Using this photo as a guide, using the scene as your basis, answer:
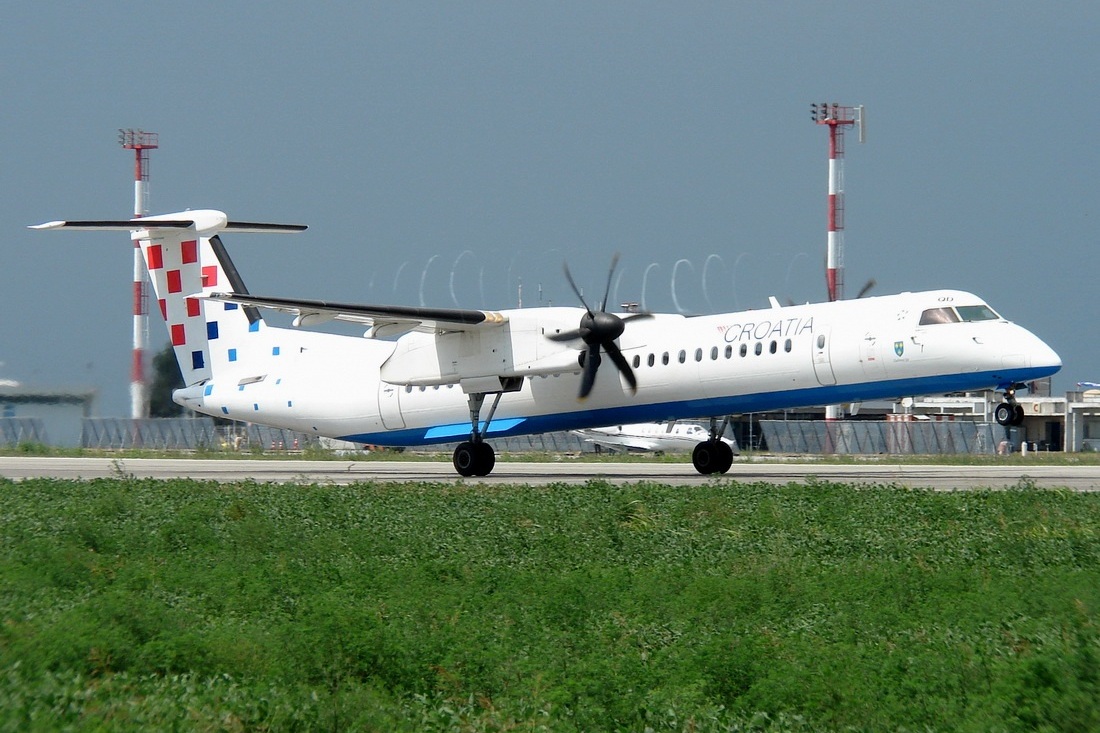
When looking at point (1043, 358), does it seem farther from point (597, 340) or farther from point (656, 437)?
point (656, 437)

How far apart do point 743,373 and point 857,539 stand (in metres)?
11.7

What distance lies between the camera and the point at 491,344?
29.0 metres

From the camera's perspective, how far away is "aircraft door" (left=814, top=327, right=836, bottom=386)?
25.4 m

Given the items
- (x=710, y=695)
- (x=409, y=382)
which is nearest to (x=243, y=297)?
(x=409, y=382)

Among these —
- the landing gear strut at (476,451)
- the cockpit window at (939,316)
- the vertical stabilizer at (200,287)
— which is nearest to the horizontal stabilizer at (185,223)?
the vertical stabilizer at (200,287)

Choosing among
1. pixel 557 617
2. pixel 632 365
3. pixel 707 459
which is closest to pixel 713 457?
pixel 707 459

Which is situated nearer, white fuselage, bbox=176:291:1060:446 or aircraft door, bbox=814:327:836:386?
white fuselage, bbox=176:291:1060:446

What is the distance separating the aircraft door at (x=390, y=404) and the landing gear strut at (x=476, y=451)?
101 inches

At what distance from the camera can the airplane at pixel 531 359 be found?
24.9 metres

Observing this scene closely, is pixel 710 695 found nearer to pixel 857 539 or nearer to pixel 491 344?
pixel 857 539

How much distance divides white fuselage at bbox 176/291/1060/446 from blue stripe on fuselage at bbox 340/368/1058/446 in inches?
1.2

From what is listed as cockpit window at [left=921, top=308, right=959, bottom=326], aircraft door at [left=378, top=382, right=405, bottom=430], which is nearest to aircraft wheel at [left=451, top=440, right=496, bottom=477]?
aircraft door at [left=378, top=382, right=405, bottom=430]

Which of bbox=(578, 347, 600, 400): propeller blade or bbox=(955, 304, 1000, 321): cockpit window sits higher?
bbox=(955, 304, 1000, 321): cockpit window

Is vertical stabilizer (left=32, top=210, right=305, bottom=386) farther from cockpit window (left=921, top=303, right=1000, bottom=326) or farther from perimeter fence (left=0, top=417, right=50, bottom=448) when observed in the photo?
cockpit window (left=921, top=303, right=1000, bottom=326)
